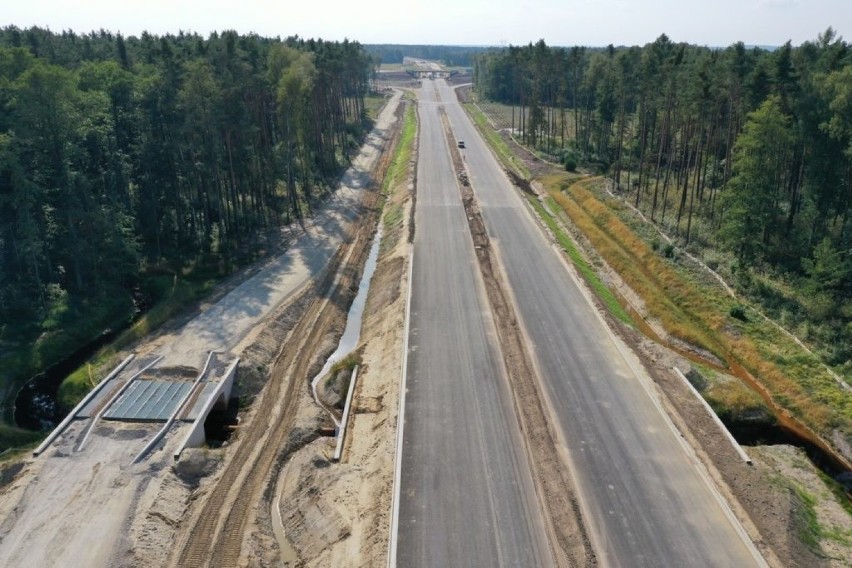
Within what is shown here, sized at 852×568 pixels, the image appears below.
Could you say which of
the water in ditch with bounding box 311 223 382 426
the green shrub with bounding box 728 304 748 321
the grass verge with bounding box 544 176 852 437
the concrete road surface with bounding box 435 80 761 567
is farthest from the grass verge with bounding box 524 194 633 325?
the water in ditch with bounding box 311 223 382 426

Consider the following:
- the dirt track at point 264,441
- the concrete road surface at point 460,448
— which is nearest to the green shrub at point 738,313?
the concrete road surface at point 460,448

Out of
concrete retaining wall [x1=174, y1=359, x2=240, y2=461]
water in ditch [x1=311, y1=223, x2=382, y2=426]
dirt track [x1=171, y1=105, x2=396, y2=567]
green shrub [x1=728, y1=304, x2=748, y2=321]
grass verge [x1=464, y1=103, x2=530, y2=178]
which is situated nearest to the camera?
dirt track [x1=171, y1=105, x2=396, y2=567]

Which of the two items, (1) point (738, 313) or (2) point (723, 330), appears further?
(1) point (738, 313)

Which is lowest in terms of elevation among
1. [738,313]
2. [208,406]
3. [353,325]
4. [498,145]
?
[353,325]

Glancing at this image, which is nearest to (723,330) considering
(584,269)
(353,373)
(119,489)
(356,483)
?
(584,269)

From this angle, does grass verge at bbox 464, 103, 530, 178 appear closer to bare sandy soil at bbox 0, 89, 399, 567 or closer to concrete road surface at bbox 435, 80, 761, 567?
concrete road surface at bbox 435, 80, 761, 567

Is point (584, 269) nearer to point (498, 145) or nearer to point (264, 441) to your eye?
point (264, 441)
